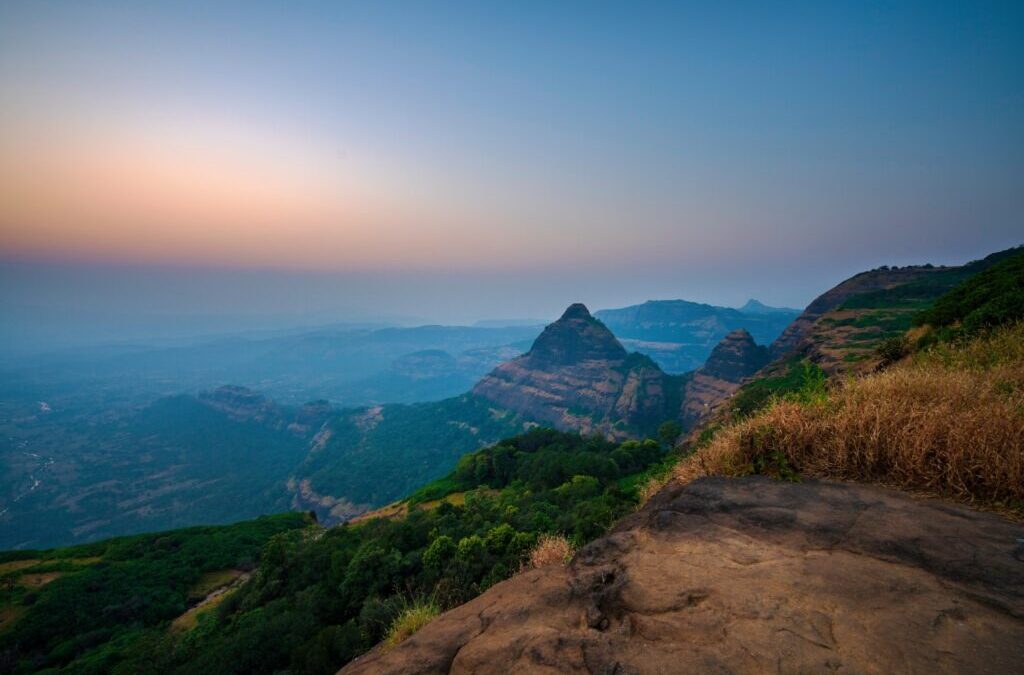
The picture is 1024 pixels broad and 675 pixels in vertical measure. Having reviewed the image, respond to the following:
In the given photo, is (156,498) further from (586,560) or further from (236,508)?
(586,560)

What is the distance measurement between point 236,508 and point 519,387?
302 feet

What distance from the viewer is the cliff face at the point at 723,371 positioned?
86188 millimetres

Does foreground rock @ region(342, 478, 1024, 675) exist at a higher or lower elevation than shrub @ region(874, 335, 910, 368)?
lower

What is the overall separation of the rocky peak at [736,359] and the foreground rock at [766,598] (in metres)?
94.3

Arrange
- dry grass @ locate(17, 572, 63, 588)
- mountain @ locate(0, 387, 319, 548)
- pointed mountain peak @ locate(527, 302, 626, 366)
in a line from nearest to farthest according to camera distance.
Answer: dry grass @ locate(17, 572, 63, 588), mountain @ locate(0, 387, 319, 548), pointed mountain peak @ locate(527, 302, 626, 366)

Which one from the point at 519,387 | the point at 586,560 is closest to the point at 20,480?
the point at 519,387

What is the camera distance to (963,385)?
544 cm

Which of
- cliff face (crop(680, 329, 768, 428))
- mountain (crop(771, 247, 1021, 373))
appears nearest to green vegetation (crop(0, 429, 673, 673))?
mountain (crop(771, 247, 1021, 373))

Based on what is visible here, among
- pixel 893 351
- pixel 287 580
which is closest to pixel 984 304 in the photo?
pixel 893 351

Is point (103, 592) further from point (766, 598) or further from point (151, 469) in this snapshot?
point (151, 469)

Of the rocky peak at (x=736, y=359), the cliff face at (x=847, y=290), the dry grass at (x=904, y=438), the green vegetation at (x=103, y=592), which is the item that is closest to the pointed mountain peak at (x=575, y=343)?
the rocky peak at (x=736, y=359)

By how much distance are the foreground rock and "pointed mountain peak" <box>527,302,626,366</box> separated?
122459mm

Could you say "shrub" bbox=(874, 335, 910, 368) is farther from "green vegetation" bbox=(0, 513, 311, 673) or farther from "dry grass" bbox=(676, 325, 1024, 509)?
"green vegetation" bbox=(0, 513, 311, 673)

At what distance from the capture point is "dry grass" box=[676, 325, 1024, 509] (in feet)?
13.6
